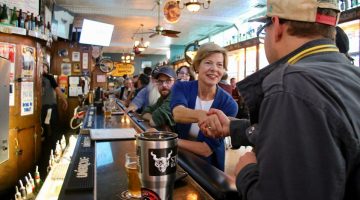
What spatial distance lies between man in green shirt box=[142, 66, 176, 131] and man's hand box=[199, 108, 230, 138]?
921 millimetres

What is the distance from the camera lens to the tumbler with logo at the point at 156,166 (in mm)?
811

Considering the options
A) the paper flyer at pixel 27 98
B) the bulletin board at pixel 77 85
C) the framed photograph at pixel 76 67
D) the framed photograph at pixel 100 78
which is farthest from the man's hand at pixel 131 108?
the framed photograph at pixel 100 78

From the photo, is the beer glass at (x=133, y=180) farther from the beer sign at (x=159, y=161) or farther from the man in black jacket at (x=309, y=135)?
the man in black jacket at (x=309, y=135)

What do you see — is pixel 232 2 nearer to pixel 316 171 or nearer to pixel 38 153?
pixel 38 153

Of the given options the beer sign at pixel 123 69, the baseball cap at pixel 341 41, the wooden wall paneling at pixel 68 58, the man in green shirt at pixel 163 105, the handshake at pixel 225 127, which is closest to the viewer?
the baseball cap at pixel 341 41

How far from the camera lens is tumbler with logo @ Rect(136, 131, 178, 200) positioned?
0.81 meters

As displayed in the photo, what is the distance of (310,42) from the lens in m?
0.87

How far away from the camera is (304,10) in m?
0.86

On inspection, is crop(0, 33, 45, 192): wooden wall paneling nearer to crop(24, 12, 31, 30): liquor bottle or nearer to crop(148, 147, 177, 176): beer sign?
crop(24, 12, 31, 30): liquor bottle

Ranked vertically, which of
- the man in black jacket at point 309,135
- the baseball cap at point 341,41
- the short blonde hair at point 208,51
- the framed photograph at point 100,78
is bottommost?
the man in black jacket at point 309,135

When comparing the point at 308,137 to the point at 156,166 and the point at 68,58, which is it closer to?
the point at 156,166

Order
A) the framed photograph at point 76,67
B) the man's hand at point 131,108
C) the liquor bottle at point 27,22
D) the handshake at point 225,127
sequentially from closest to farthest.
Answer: the handshake at point 225,127 < the man's hand at point 131,108 < the liquor bottle at point 27,22 < the framed photograph at point 76,67

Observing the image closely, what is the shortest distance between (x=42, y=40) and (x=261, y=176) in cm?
550

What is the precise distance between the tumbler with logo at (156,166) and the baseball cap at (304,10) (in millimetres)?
472
